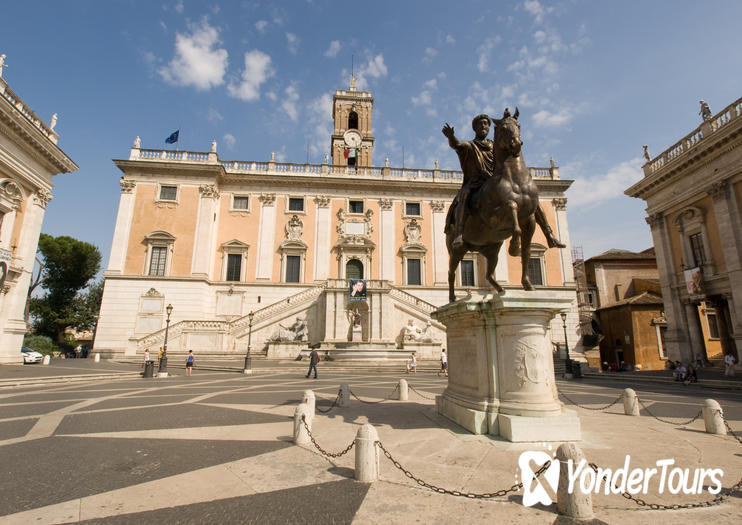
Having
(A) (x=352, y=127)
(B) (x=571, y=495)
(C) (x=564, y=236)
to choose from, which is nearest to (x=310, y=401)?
(B) (x=571, y=495)

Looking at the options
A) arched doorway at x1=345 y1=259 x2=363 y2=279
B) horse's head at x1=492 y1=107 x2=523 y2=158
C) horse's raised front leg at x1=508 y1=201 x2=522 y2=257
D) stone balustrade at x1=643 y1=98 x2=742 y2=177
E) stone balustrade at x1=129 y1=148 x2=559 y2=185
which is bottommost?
horse's raised front leg at x1=508 y1=201 x2=522 y2=257

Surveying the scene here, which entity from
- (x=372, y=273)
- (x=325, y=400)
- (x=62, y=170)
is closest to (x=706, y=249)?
(x=372, y=273)

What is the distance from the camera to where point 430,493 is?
3.33m

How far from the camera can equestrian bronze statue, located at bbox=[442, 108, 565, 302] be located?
5.47 m

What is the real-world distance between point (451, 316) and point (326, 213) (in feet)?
85.9

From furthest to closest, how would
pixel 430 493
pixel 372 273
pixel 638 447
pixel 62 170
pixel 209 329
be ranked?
pixel 372 273
pixel 209 329
pixel 62 170
pixel 638 447
pixel 430 493

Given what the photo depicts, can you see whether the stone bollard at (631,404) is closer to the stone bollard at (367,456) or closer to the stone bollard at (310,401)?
the stone bollard at (367,456)

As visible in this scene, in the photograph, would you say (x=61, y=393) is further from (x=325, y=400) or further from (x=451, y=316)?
(x=451, y=316)

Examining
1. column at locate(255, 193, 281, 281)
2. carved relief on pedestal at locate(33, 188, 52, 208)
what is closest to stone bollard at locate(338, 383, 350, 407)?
column at locate(255, 193, 281, 281)

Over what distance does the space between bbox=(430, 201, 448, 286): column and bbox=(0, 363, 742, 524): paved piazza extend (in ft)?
76.7

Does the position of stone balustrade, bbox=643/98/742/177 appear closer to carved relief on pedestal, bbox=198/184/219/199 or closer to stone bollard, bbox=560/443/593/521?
stone bollard, bbox=560/443/593/521

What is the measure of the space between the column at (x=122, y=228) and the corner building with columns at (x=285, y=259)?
0.08 metres

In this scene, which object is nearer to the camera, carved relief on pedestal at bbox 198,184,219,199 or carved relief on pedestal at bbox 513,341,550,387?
carved relief on pedestal at bbox 513,341,550,387

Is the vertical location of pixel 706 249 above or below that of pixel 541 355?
above
